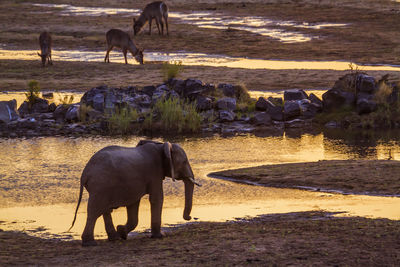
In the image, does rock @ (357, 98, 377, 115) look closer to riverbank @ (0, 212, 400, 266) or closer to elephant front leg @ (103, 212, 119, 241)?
riverbank @ (0, 212, 400, 266)

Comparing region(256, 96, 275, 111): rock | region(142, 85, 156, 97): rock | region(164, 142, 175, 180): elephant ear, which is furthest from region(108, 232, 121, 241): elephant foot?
region(142, 85, 156, 97): rock

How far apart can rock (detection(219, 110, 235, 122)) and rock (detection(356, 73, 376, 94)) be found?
3.41m

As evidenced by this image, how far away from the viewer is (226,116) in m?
19.8

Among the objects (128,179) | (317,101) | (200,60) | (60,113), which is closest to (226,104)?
(317,101)

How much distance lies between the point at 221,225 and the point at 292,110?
35.9 feet

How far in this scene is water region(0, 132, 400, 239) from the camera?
10.4 metres

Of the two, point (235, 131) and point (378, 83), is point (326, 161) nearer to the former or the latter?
point (235, 131)

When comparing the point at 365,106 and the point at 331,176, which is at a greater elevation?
the point at 331,176

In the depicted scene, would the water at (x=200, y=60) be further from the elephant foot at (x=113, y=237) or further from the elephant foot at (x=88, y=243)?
the elephant foot at (x=88, y=243)

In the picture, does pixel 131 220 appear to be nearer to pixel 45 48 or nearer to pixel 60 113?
pixel 60 113

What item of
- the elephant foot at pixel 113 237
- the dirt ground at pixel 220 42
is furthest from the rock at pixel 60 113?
the elephant foot at pixel 113 237

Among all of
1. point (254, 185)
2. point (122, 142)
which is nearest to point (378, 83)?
point (122, 142)

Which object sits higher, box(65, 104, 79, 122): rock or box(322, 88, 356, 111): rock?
box(322, 88, 356, 111): rock

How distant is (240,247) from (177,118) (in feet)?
36.9
